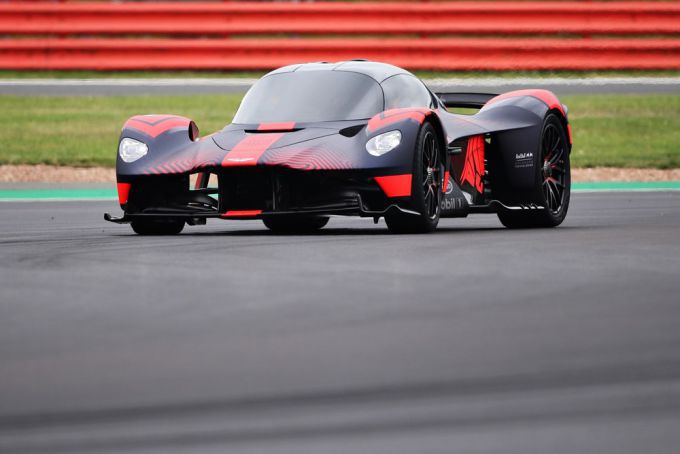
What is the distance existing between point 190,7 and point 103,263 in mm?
15496

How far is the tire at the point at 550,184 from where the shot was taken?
11398 mm

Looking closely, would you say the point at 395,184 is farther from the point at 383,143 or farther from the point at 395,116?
the point at 395,116

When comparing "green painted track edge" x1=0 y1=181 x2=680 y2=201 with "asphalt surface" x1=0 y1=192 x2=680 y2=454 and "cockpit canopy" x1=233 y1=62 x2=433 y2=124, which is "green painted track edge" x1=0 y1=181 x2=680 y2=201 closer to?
"cockpit canopy" x1=233 y1=62 x2=433 y2=124

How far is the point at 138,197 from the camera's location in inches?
411

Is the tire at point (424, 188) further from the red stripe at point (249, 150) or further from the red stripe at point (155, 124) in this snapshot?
the red stripe at point (155, 124)

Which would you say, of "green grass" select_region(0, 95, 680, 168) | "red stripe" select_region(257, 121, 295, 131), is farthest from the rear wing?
"green grass" select_region(0, 95, 680, 168)

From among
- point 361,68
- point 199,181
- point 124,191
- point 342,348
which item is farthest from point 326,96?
point 342,348

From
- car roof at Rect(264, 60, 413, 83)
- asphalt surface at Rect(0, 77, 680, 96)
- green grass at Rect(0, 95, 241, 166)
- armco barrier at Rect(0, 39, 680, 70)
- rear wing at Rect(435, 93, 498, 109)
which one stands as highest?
car roof at Rect(264, 60, 413, 83)

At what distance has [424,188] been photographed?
10.1 metres

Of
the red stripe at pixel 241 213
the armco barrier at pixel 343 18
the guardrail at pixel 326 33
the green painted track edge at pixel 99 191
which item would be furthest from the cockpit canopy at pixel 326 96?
the armco barrier at pixel 343 18

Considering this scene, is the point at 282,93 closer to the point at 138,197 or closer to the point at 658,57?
the point at 138,197

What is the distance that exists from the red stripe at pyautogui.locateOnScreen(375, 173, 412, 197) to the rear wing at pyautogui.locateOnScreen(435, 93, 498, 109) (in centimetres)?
228

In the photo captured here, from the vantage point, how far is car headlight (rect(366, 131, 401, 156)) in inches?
390

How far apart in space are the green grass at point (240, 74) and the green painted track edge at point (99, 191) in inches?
161
